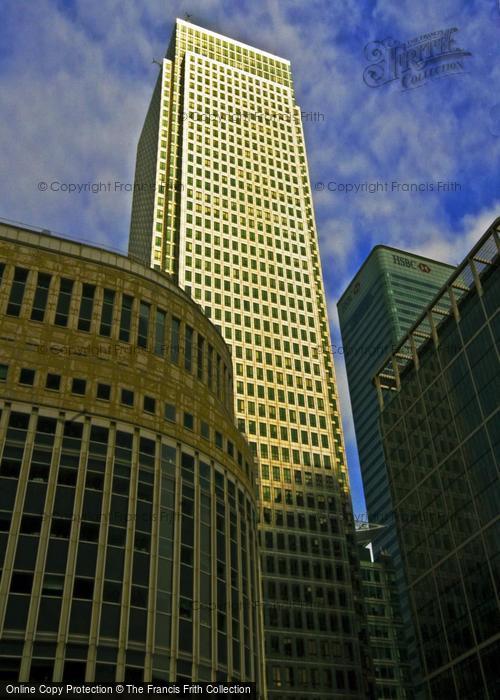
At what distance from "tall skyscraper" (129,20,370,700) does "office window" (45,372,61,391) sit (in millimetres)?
58977

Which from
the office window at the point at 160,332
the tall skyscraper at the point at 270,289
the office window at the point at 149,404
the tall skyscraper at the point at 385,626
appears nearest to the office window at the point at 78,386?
the office window at the point at 149,404

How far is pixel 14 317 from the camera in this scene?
55125 millimetres

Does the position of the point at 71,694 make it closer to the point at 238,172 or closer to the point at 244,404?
the point at 244,404

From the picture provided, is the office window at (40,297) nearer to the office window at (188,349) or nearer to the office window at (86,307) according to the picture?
the office window at (86,307)

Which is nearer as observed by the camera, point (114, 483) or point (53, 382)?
point (114, 483)

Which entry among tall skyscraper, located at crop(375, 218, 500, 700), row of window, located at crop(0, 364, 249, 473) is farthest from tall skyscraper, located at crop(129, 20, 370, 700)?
row of window, located at crop(0, 364, 249, 473)

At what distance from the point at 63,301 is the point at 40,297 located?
1.84m

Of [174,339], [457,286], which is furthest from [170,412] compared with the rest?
[457,286]

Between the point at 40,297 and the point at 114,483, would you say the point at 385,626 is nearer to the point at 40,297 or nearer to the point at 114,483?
the point at 114,483

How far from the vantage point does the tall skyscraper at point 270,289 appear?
102m

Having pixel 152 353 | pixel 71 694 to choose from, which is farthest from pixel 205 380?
pixel 71 694

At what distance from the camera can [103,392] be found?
5522cm

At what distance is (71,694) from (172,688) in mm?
6707

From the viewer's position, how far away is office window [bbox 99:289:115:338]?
58.5 m
